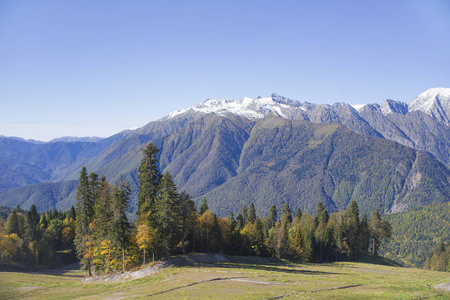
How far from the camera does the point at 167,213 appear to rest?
68562 millimetres

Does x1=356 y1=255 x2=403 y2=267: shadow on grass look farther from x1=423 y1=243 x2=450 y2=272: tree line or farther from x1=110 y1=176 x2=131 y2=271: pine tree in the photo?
x1=110 y1=176 x2=131 y2=271: pine tree

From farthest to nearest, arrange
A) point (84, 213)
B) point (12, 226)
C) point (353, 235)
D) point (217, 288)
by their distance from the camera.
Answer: point (353, 235)
point (12, 226)
point (84, 213)
point (217, 288)

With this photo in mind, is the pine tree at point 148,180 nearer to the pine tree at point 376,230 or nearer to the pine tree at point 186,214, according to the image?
the pine tree at point 186,214

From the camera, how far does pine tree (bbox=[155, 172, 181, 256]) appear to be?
68.4 metres

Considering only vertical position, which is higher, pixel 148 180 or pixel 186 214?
pixel 148 180

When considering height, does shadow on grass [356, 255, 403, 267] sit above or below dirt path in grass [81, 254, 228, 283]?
below

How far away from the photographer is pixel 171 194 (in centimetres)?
6919

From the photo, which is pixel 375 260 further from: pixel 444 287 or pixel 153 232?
pixel 153 232

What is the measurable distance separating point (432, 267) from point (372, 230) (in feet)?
164

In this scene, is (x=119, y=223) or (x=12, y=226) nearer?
(x=119, y=223)

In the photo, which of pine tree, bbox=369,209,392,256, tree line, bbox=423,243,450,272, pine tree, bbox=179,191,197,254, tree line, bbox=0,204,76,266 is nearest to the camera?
pine tree, bbox=179,191,197,254

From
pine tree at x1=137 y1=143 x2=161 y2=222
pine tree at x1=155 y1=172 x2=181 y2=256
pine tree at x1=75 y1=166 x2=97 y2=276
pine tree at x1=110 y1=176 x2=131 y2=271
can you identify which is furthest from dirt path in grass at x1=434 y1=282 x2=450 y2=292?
pine tree at x1=75 y1=166 x2=97 y2=276

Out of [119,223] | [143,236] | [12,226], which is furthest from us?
[12,226]

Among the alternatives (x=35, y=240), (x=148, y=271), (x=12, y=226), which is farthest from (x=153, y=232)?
(x=12, y=226)
